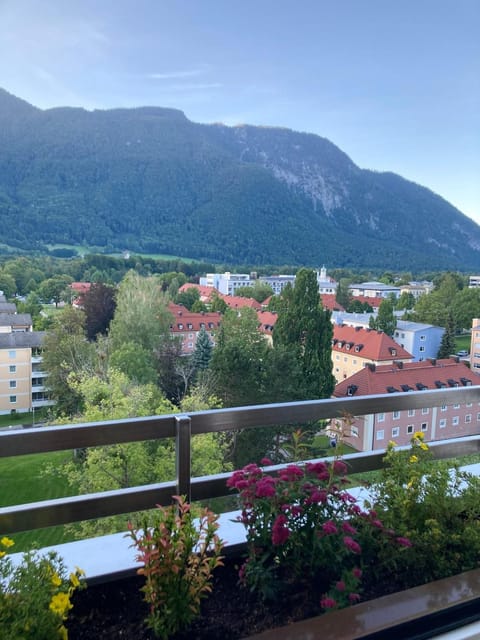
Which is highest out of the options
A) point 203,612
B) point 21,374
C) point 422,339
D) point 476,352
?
point 203,612

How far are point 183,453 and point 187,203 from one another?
69081 millimetres

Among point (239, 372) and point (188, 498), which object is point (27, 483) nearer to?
point (239, 372)

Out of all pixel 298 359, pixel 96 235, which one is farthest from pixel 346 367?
pixel 96 235

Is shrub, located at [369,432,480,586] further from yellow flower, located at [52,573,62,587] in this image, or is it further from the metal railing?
yellow flower, located at [52,573,62,587]

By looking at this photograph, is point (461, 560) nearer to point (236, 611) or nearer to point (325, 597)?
point (325, 597)

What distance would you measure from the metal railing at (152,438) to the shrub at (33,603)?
0.31 m

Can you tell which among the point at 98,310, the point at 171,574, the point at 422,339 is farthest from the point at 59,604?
the point at 422,339

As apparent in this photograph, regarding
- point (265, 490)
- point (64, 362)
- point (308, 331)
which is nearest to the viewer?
point (265, 490)

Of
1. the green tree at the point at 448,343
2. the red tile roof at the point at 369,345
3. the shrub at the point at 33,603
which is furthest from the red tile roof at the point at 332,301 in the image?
the shrub at the point at 33,603

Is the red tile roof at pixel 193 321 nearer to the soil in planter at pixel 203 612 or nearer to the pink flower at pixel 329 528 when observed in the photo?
the soil in planter at pixel 203 612

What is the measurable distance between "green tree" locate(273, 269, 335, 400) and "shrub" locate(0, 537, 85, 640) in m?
16.0

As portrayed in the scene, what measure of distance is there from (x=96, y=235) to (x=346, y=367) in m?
42.6

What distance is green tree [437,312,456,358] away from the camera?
93.3 feet

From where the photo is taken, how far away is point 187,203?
68.0 meters
